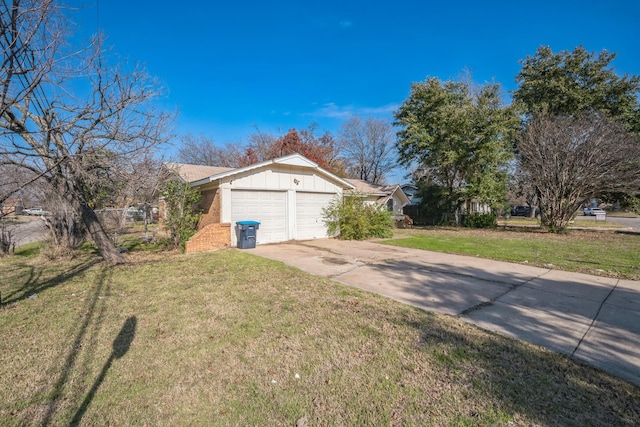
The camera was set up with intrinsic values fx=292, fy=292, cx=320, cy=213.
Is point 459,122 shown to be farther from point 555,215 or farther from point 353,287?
point 353,287

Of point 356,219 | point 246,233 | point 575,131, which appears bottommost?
point 246,233

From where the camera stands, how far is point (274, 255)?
8.77 m

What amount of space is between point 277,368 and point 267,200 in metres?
8.69

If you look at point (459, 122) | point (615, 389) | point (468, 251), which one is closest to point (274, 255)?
point (468, 251)

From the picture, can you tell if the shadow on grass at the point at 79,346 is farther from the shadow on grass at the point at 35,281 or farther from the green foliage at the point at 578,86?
the green foliage at the point at 578,86

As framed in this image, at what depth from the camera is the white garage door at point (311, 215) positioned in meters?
12.1

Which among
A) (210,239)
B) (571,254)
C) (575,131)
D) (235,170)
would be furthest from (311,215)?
(575,131)

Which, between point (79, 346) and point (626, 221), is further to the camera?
point (626, 221)

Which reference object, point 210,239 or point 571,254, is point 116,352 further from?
point 571,254

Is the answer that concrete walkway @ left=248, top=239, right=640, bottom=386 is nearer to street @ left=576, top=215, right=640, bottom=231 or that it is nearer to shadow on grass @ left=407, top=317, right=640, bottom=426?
shadow on grass @ left=407, top=317, right=640, bottom=426

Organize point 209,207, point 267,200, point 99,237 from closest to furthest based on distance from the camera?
point 99,237
point 209,207
point 267,200

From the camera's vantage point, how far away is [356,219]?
41.2 ft

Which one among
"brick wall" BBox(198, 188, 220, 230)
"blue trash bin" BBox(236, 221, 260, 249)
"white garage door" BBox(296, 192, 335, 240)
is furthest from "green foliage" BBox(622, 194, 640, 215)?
"brick wall" BBox(198, 188, 220, 230)

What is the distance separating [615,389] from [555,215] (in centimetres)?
1548
